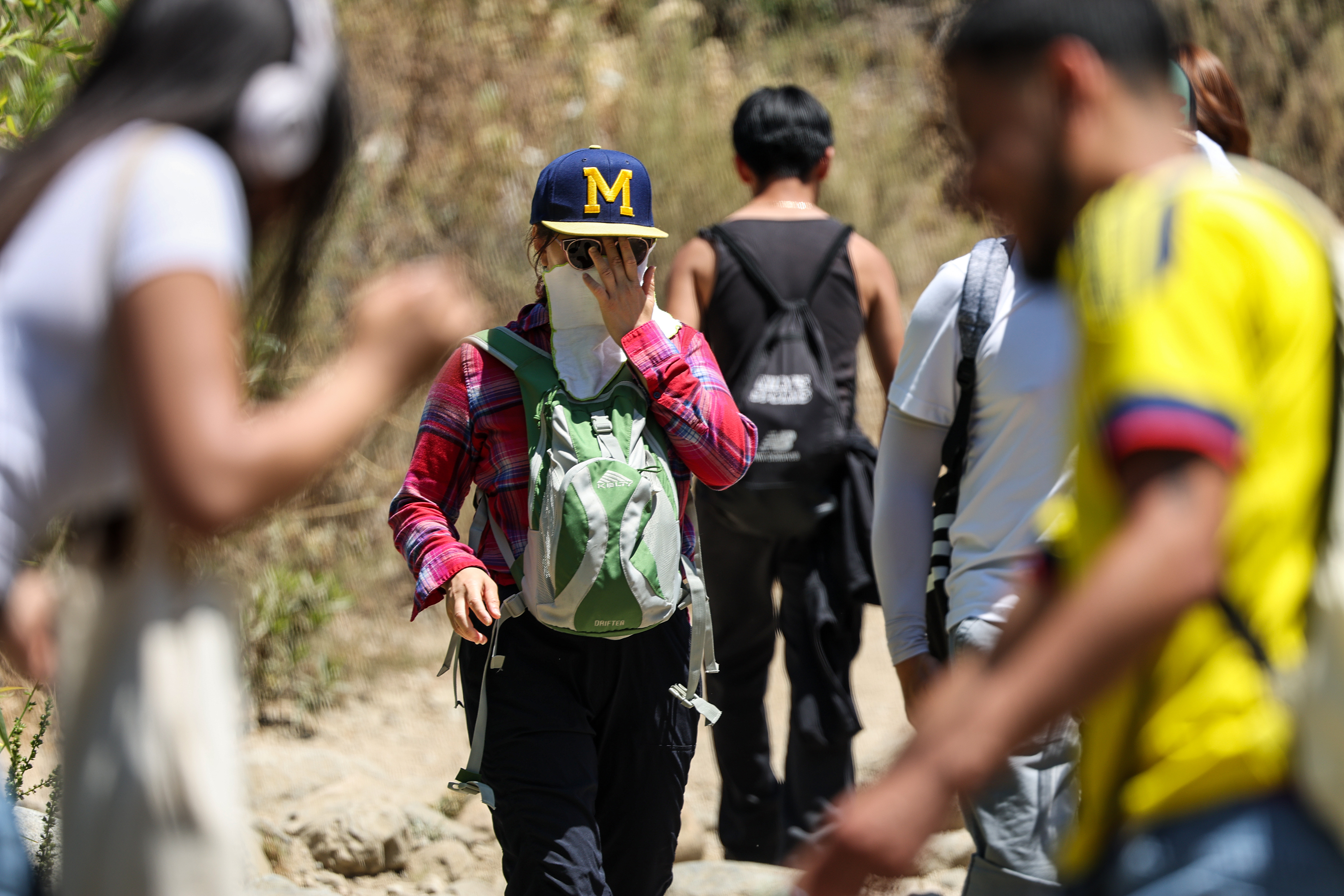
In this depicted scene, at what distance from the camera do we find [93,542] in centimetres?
145

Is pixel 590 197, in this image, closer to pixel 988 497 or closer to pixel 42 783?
pixel 988 497

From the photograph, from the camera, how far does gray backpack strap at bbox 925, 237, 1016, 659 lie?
2.50 metres

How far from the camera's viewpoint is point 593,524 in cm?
276

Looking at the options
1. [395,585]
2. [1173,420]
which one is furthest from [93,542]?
[395,585]

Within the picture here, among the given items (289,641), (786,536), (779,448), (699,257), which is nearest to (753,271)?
(699,257)

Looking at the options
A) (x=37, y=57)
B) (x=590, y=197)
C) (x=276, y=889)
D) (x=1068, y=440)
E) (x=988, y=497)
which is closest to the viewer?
(x=1068, y=440)

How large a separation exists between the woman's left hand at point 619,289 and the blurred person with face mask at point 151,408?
140 centimetres

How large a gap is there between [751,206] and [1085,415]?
3282 millimetres

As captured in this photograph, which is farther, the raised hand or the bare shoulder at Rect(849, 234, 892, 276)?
the bare shoulder at Rect(849, 234, 892, 276)

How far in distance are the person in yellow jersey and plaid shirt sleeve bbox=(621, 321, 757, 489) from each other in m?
1.58

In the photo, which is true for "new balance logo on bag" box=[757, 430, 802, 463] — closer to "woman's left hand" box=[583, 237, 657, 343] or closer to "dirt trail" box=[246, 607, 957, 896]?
"dirt trail" box=[246, 607, 957, 896]

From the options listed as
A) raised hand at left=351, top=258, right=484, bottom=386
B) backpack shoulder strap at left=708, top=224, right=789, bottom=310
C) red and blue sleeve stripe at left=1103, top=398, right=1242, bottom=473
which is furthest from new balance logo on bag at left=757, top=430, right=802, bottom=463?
red and blue sleeve stripe at left=1103, top=398, right=1242, bottom=473

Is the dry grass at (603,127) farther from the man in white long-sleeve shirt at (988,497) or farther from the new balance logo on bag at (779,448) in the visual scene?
the man in white long-sleeve shirt at (988,497)

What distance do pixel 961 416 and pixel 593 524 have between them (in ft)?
2.34
